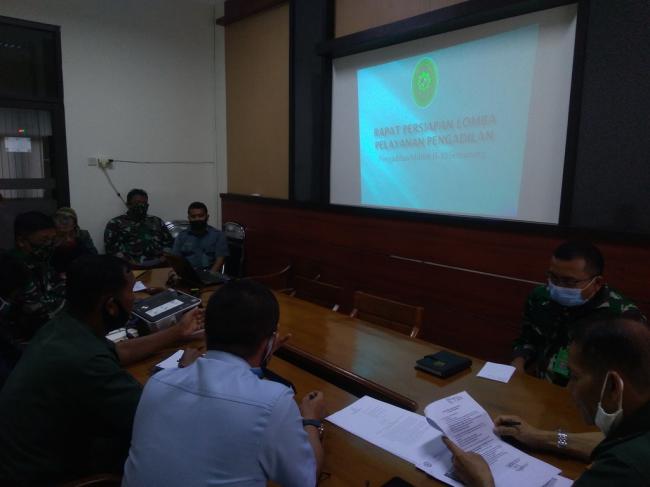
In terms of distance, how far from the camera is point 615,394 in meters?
0.95

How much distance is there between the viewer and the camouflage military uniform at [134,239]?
4730 mm

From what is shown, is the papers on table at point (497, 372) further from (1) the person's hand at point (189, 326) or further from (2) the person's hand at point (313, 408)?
(1) the person's hand at point (189, 326)

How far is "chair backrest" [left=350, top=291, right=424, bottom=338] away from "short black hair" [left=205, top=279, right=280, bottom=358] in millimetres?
1284

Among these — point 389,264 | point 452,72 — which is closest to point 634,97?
point 452,72

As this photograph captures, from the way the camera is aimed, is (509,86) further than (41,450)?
Yes

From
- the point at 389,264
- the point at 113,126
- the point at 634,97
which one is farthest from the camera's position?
the point at 113,126

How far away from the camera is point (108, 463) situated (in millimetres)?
1495

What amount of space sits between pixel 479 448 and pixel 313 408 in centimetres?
49

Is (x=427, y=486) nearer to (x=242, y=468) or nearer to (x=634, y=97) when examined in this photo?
(x=242, y=468)

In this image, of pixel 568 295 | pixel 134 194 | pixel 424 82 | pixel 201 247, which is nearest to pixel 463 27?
pixel 424 82

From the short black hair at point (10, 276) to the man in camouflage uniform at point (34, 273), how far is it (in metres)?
0.54

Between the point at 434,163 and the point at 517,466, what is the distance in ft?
8.36

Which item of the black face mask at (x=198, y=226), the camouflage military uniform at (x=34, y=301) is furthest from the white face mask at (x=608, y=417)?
the black face mask at (x=198, y=226)

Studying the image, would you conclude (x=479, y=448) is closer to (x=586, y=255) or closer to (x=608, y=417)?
(x=608, y=417)
